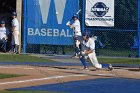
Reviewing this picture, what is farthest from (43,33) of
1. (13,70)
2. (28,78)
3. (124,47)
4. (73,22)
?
(28,78)

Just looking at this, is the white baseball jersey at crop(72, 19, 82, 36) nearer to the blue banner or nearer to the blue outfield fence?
the blue outfield fence

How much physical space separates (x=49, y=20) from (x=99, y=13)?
8.72 feet

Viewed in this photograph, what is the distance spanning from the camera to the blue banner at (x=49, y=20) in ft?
87.9

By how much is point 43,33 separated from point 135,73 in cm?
985

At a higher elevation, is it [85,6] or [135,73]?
[85,6]

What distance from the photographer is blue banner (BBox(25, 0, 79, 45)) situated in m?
26.8

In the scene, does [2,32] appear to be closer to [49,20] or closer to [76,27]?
[49,20]

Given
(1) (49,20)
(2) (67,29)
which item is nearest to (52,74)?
(2) (67,29)

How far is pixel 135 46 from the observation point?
83.8 ft

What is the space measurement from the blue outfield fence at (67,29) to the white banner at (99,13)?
15 centimetres

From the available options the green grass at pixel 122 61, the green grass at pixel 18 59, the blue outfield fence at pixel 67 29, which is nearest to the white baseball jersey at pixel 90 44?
the green grass at pixel 122 61

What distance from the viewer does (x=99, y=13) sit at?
87.0ft

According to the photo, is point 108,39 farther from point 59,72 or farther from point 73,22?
point 59,72

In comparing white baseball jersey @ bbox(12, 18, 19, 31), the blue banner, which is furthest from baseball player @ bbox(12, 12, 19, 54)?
the blue banner
